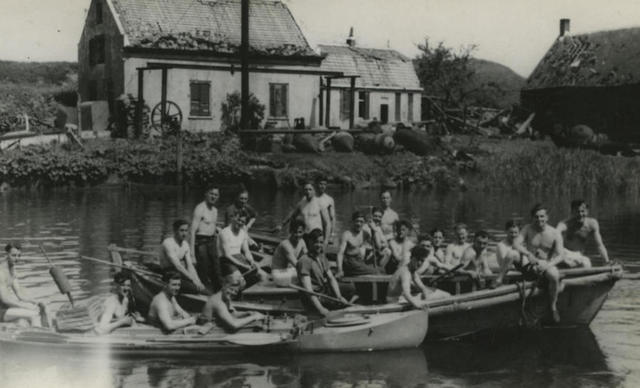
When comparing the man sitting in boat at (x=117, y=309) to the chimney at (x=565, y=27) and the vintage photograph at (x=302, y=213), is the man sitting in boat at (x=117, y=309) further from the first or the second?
the chimney at (x=565, y=27)

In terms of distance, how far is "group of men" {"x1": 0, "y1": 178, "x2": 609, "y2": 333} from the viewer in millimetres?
12336

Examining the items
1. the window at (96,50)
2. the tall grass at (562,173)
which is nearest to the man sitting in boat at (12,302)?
the tall grass at (562,173)

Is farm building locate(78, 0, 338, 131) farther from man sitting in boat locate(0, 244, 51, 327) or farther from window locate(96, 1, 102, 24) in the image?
man sitting in boat locate(0, 244, 51, 327)

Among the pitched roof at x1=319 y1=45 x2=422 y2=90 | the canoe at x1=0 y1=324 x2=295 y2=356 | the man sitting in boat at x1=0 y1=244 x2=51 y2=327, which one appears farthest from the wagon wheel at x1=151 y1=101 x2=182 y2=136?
the canoe at x1=0 y1=324 x2=295 y2=356

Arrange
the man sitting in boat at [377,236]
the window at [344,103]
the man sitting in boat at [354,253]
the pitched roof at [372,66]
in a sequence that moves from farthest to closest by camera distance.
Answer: the pitched roof at [372,66] < the window at [344,103] < the man sitting in boat at [377,236] < the man sitting in boat at [354,253]

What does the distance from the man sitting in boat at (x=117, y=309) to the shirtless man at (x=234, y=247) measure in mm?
1786

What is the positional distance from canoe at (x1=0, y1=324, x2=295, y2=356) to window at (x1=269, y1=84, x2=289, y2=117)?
32200 millimetres

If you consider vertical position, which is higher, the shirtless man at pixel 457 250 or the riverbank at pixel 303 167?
the riverbank at pixel 303 167

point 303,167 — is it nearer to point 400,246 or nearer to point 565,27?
point 400,246

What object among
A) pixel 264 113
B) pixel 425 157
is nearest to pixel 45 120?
pixel 264 113

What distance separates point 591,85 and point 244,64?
70.7 ft

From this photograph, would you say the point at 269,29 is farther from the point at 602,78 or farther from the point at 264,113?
the point at 602,78

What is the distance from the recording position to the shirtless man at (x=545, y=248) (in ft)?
43.6

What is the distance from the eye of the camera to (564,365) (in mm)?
12320
